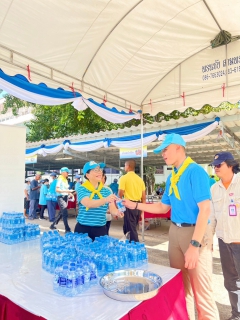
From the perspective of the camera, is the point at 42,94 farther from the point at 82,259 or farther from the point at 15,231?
the point at 82,259

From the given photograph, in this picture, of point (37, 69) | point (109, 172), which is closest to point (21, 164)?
point (37, 69)

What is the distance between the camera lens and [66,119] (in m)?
14.1

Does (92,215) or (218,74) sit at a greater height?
(218,74)

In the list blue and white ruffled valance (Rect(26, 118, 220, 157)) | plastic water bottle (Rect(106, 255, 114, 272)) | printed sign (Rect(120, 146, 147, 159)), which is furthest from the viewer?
printed sign (Rect(120, 146, 147, 159))

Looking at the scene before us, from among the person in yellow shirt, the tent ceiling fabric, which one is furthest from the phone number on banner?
the person in yellow shirt

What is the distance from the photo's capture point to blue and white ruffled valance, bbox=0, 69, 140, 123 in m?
2.95

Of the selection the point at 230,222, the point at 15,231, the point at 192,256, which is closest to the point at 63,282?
the point at 192,256

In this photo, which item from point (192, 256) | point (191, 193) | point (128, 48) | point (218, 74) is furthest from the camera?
point (218, 74)

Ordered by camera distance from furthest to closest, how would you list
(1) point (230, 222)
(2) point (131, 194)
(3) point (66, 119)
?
(3) point (66, 119) < (2) point (131, 194) < (1) point (230, 222)

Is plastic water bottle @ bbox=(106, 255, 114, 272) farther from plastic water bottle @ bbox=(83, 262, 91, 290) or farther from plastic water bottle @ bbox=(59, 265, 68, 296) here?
plastic water bottle @ bbox=(59, 265, 68, 296)

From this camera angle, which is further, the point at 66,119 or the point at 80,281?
Result: the point at 66,119

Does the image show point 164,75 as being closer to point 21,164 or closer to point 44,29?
point 44,29

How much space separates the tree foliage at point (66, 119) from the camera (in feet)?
46.1

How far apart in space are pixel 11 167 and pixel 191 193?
8.45 feet
